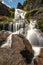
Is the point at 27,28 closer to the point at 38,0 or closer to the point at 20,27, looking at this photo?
the point at 20,27

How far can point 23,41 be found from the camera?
70.9 ft

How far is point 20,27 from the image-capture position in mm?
43219

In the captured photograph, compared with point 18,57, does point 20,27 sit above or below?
below

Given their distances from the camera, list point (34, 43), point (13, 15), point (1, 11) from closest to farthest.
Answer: point (34, 43)
point (1, 11)
point (13, 15)

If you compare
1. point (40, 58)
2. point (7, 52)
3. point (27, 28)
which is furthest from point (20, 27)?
point (7, 52)

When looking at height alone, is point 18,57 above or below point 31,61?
above

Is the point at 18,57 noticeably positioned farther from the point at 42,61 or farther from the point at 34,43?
the point at 34,43

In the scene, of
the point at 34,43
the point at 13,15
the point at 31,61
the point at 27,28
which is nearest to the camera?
the point at 31,61

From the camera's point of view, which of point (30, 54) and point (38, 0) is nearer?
point (30, 54)

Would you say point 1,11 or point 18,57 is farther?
point 1,11

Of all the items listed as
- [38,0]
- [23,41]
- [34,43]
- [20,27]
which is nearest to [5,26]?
[20,27]

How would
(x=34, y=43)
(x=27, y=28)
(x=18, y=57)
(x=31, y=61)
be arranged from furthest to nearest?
1. (x=27, y=28)
2. (x=34, y=43)
3. (x=31, y=61)
4. (x=18, y=57)

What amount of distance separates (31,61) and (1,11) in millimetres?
47992

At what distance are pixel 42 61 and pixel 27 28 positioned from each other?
2318 centimetres
